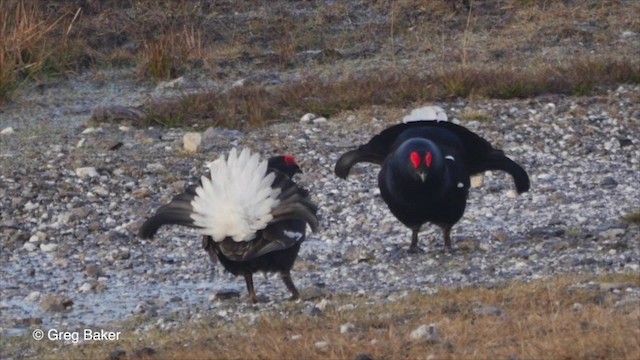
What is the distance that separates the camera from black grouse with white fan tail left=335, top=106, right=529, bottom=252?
8211 mm

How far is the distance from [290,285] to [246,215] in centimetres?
63

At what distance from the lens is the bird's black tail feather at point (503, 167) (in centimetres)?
890

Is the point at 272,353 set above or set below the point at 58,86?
above

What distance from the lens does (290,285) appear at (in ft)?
25.0

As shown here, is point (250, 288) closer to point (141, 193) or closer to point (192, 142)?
point (141, 193)


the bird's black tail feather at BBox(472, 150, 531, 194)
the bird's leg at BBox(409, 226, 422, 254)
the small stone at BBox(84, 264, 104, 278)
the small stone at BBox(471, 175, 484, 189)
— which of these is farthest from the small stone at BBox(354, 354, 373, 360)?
the small stone at BBox(471, 175, 484, 189)

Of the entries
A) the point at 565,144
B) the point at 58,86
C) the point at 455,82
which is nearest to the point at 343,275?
the point at 565,144

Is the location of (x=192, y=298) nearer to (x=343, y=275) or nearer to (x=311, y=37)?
(x=343, y=275)

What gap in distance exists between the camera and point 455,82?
12.8 m

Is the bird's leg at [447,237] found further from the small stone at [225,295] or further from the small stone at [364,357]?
the small stone at [364,357]

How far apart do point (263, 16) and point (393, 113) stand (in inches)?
210

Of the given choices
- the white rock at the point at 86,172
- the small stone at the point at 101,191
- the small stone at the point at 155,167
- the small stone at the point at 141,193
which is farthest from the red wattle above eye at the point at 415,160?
the white rock at the point at 86,172

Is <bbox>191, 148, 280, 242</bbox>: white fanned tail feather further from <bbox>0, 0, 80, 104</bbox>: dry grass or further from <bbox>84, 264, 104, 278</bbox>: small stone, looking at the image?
<bbox>0, 0, 80, 104</bbox>: dry grass

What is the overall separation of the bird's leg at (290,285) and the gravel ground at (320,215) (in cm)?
6
